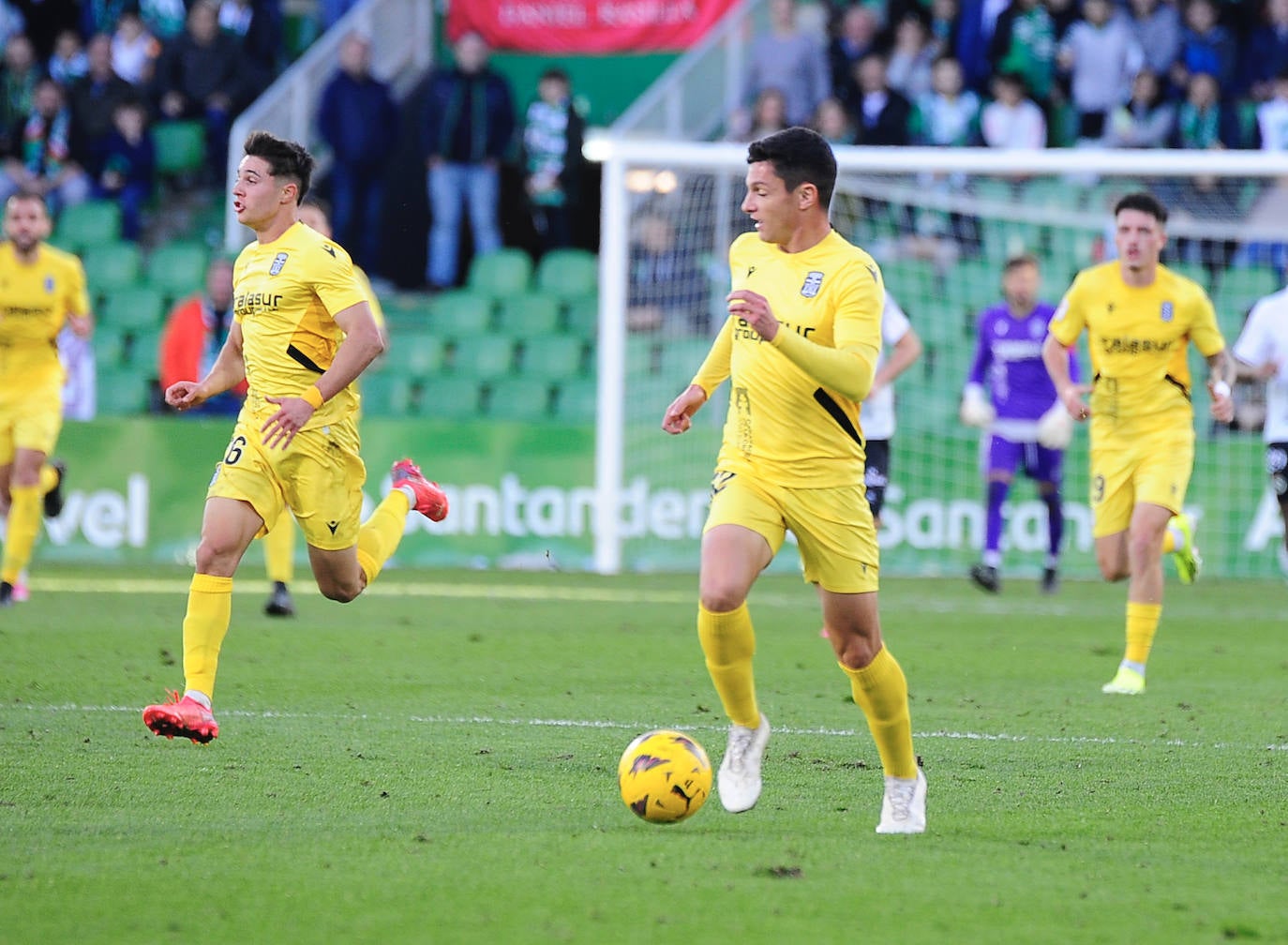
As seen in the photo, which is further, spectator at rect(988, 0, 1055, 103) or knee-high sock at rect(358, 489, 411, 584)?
A: spectator at rect(988, 0, 1055, 103)

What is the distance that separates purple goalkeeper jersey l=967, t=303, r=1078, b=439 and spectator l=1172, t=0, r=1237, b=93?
4.67m

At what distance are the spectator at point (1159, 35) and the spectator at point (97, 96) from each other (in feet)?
32.1

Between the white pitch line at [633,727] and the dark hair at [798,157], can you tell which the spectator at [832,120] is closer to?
the white pitch line at [633,727]

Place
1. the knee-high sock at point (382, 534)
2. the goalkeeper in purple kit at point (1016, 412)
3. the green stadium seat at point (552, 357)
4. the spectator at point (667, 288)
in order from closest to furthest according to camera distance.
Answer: the knee-high sock at point (382, 534), the goalkeeper in purple kit at point (1016, 412), the spectator at point (667, 288), the green stadium seat at point (552, 357)

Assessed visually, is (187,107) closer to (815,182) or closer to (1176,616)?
(1176,616)

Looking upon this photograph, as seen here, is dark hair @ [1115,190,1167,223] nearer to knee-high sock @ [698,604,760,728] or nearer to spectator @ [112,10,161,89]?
knee-high sock @ [698,604,760,728]

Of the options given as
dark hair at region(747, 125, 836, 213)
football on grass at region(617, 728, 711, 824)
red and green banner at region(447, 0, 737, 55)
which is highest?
red and green banner at region(447, 0, 737, 55)

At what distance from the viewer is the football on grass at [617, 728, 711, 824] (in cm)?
566

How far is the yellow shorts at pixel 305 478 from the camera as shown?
6.99 m

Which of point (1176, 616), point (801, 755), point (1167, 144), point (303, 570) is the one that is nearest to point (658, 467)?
point (303, 570)

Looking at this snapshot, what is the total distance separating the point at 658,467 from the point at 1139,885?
11148mm

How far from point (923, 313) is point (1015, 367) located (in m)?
2.70

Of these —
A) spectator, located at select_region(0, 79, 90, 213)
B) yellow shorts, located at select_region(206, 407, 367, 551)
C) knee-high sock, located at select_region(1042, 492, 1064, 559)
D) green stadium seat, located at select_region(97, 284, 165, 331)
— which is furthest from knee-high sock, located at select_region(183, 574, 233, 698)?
spectator, located at select_region(0, 79, 90, 213)

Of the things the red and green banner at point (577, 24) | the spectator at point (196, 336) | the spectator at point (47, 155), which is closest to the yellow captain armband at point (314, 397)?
the spectator at point (196, 336)
